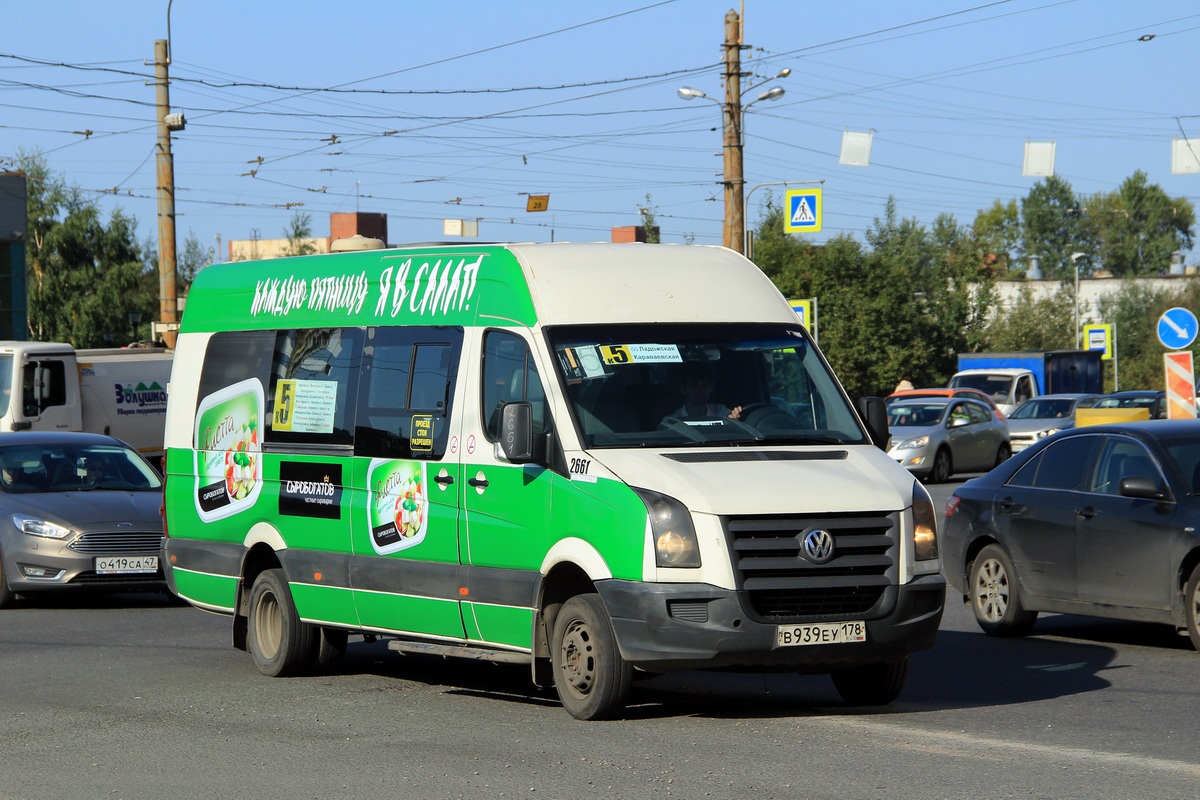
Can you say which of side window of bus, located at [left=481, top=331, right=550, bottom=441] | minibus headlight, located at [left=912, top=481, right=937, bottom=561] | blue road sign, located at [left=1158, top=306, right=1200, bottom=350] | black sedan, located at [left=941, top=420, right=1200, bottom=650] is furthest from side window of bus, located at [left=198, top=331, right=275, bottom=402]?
blue road sign, located at [left=1158, top=306, right=1200, bottom=350]

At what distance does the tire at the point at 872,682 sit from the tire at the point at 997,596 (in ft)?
10.5

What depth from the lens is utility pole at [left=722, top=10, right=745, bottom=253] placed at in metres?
29.1

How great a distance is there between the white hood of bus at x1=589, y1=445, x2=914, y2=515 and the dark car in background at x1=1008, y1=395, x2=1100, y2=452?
27.2 meters

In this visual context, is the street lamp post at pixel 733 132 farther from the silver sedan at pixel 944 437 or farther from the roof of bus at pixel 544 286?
the roof of bus at pixel 544 286

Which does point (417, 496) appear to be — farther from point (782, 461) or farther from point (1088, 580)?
point (1088, 580)

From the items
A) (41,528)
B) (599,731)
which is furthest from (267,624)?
(41,528)

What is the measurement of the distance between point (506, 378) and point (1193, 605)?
4.62 m

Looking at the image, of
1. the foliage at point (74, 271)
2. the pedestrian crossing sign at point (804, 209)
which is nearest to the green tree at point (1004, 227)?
the foliage at point (74, 271)

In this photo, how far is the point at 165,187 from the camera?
29484 mm

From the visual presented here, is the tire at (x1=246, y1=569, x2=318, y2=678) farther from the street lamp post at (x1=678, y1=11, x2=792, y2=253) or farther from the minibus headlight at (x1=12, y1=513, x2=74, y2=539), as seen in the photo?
the street lamp post at (x1=678, y1=11, x2=792, y2=253)

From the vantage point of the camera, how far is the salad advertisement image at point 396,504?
31.2 ft

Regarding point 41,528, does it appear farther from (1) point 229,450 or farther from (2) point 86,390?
(2) point 86,390

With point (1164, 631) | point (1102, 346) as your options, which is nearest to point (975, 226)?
point (1102, 346)

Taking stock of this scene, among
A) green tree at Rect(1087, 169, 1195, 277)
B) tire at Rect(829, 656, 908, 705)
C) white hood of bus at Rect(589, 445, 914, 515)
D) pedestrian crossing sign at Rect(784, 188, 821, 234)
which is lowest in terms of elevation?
tire at Rect(829, 656, 908, 705)
